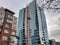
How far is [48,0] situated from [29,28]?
62.9 meters

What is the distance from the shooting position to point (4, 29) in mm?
36875

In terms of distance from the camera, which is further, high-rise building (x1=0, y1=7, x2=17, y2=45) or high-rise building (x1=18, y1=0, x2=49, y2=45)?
high-rise building (x1=18, y1=0, x2=49, y2=45)

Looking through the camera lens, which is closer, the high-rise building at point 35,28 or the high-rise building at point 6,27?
the high-rise building at point 6,27

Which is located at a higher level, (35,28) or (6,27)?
(35,28)

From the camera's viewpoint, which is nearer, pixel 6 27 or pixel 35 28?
pixel 6 27

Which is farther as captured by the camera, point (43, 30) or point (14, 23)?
point (43, 30)

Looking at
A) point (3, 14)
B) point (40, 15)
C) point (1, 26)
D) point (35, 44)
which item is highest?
point (40, 15)

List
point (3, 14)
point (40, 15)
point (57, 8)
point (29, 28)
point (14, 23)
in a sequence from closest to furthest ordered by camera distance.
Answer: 1. point (57, 8)
2. point (3, 14)
3. point (14, 23)
4. point (29, 28)
5. point (40, 15)

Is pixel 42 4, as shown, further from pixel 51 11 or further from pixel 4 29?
pixel 4 29

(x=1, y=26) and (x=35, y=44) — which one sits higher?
(x=1, y=26)

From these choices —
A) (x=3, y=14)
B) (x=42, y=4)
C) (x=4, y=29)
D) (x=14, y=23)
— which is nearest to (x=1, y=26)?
(x=4, y=29)

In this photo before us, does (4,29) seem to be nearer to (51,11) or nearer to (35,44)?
(51,11)

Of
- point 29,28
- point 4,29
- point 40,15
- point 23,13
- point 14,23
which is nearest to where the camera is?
point 4,29

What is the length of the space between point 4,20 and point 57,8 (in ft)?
109
